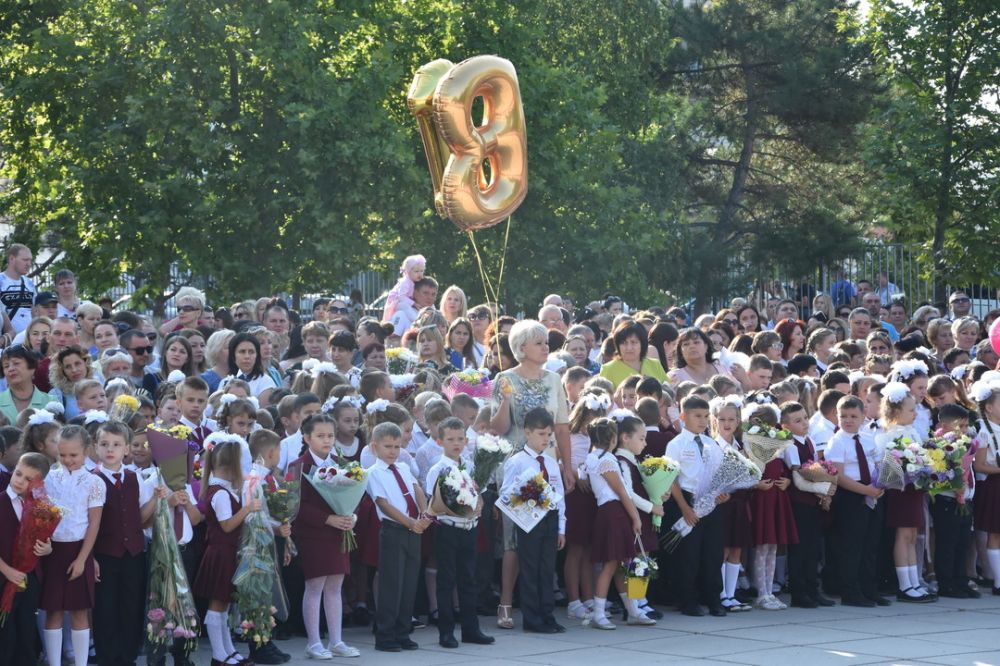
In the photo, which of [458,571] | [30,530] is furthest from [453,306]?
[30,530]

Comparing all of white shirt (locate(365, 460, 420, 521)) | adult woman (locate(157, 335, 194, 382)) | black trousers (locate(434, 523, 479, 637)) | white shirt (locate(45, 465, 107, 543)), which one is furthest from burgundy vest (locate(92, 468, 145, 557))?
adult woman (locate(157, 335, 194, 382))

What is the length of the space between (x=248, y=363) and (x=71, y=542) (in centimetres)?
315

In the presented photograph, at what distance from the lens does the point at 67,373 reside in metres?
10.7

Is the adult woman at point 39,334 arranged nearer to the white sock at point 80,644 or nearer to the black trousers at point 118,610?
the black trousers at point 118,610

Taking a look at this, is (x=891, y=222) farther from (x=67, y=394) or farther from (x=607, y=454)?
(x=67, y=394)

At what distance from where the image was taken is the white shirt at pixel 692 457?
36.7 feet

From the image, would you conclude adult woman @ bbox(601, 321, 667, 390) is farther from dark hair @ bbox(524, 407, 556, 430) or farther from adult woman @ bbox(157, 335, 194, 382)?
adult woman @ bbox(157, 335, 194, 382)

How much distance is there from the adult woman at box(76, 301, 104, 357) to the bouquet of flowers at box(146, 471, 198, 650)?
4046 mm

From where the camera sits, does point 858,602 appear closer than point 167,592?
No

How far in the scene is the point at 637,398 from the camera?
11672mm

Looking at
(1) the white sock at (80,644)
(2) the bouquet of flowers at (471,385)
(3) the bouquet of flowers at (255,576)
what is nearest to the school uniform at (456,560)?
(3) the bouquet of flowers at (255,576)

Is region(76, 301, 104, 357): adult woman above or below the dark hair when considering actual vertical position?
above

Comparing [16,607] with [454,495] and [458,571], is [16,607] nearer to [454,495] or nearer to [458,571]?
[454,495]

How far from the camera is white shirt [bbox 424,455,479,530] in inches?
397
